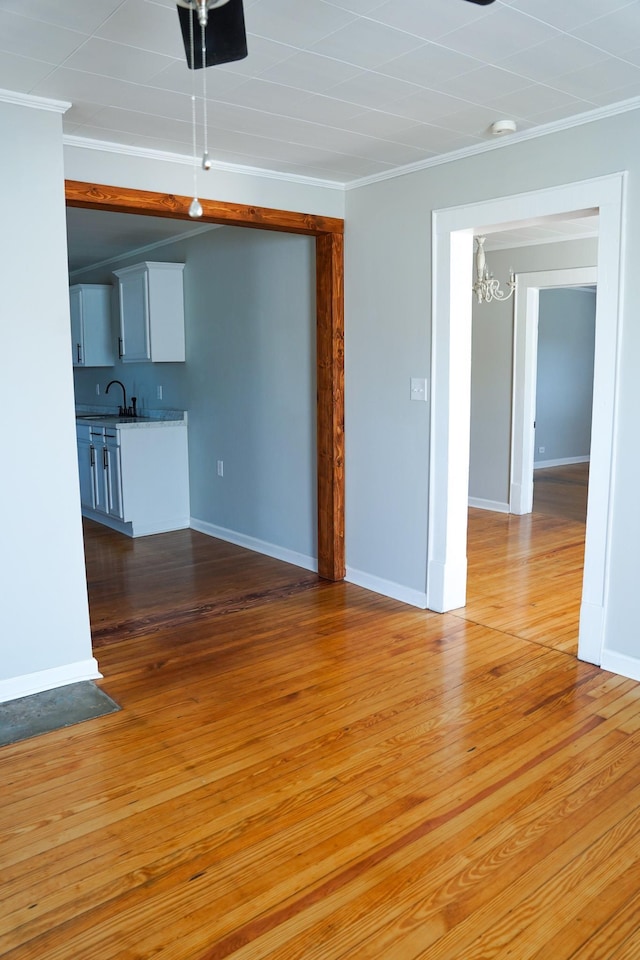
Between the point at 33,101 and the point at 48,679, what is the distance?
236cm

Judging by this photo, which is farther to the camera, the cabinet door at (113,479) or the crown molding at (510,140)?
the cabinet door at (113,479)

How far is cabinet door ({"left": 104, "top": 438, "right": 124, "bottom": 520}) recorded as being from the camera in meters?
5.86

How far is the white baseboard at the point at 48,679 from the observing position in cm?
307

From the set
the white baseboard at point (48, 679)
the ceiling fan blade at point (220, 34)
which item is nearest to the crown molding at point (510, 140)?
the ceiling fan blade at point (220, 34)

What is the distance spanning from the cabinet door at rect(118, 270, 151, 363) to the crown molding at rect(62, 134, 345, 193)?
218cm

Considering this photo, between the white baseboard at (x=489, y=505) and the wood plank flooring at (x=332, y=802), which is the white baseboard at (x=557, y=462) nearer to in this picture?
the white baseboard at (x=489, y=505)

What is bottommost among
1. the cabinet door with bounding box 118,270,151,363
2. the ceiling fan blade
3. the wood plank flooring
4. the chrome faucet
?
the wood plank flooring

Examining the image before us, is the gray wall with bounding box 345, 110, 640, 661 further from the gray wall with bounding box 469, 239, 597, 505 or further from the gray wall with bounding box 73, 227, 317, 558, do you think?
the gray wall with bounding box 469, 239, 597, 505

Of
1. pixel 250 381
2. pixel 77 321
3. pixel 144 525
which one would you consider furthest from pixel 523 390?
pixel 77 321

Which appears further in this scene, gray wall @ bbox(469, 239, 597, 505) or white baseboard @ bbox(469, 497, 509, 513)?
white baseboard @ bbox(469, 497, 509, 513)

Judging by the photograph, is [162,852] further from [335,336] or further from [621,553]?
[335,336]

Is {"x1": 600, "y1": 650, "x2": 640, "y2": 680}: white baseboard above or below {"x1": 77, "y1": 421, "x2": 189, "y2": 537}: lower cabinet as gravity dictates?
below

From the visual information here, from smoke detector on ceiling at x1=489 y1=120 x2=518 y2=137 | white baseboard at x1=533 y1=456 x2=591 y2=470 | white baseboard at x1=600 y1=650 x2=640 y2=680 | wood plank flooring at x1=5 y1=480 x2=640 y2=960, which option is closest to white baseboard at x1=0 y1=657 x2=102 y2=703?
wood plank flooring at x1=5 y1=480 x2=640 y2=960

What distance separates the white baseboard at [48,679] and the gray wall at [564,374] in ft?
24.9
